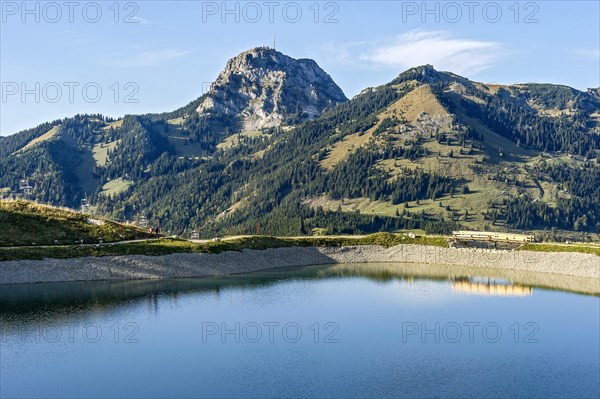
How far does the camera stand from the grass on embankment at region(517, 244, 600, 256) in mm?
143500

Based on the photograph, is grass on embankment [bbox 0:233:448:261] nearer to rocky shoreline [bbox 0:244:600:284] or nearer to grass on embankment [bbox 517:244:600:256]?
rocky shoreline [bbox 0:244:600:284]

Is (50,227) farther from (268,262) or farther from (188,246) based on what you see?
(268,262)

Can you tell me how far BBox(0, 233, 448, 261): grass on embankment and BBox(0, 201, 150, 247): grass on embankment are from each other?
627 centimetres

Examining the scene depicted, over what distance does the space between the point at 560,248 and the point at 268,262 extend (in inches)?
2965

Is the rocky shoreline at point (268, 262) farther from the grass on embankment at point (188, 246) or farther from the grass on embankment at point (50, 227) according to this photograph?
the grass on embankment at point (50, 227)

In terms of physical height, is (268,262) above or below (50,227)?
below

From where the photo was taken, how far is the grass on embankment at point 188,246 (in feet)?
405

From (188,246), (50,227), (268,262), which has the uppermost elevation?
(50,227)

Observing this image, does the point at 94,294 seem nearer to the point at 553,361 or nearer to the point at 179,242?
the point at 179,242

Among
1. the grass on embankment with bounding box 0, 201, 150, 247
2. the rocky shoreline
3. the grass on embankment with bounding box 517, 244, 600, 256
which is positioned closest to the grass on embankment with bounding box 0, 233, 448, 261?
the rocky shoreline

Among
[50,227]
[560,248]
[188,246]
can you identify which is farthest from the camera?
[560,248]

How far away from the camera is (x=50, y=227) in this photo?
137 metres

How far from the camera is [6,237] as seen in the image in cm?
12850

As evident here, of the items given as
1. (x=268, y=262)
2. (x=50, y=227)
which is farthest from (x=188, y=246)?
(x=50, y=227)
